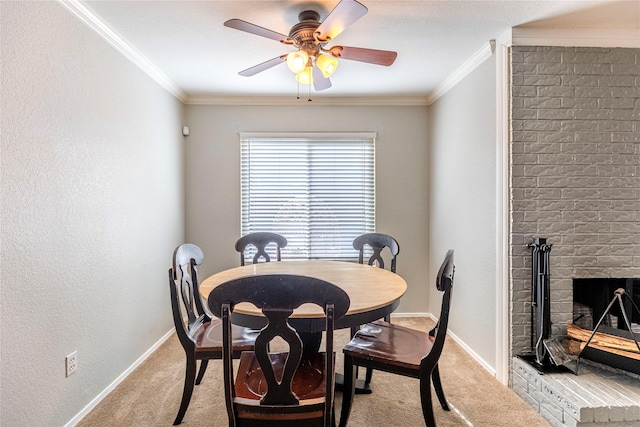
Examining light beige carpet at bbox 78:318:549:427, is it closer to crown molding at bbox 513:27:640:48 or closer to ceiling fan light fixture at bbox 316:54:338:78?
ceiling fan light fixture at bbox 316:54:338:78

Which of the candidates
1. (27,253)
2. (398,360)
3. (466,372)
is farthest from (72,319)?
(466,372)

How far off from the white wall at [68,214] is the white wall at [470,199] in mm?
2607

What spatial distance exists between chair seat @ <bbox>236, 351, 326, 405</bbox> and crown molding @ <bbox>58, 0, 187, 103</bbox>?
2089mm

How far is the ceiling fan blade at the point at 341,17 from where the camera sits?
5.24 feet

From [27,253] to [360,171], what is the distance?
2.97 m

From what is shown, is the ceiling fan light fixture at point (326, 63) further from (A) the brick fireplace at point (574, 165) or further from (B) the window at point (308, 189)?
(B) the window at point (308, 189)

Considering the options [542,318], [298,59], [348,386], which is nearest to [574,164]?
[542,318]

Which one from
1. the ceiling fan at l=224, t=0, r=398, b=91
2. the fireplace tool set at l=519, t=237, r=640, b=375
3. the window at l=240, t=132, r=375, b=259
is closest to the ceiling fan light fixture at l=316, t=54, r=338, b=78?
the ceiling fan at l=224, t=0, r=398, b=91

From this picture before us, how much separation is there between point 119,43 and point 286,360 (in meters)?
2.36

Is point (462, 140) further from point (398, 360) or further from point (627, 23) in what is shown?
point (398, 360)

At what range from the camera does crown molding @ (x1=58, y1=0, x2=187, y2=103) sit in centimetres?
A: 199

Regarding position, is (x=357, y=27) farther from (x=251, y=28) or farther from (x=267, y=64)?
(x=251, y=28)

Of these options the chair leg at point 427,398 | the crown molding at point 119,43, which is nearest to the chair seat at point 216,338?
the chair leg at point 427,398

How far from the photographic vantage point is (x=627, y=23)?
226cm
